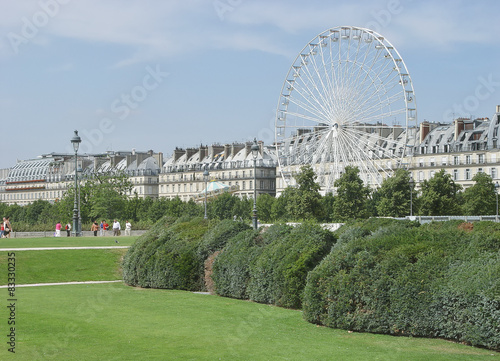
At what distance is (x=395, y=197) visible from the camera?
2977 inches

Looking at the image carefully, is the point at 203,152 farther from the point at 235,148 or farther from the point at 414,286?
the point at 414,286

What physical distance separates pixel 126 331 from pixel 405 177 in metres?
60.8

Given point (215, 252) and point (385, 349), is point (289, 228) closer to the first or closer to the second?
point (215, 252)

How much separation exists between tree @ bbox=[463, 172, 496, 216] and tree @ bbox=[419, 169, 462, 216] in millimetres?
3754

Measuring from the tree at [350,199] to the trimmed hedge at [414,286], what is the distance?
5627 centimetres

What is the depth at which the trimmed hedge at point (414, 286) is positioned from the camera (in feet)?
52.9

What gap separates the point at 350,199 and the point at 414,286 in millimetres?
60174

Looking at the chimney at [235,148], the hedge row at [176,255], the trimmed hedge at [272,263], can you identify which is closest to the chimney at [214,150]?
the chimney at [235,148]

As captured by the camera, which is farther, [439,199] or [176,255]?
[439,199]

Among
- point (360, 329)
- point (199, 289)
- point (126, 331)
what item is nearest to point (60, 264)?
point (199, 289)

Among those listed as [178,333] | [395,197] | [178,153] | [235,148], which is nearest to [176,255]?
[178,333]

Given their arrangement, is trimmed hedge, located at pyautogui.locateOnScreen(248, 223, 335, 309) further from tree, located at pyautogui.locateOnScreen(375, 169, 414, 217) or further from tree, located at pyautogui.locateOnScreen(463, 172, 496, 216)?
tree, located at pyautogui.locateOnScreen(463, 172, 496, 216)

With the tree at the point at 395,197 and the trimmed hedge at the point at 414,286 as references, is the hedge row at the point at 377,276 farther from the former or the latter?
the tree at the point at 395,197

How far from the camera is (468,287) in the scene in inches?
643
